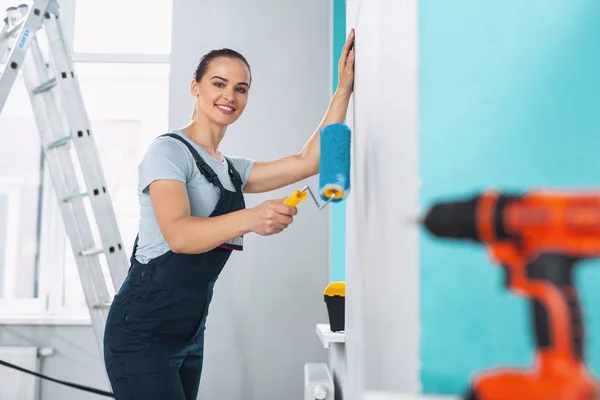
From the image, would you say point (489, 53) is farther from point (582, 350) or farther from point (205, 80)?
point (205, 80)

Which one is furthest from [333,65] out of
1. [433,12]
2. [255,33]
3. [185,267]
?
[433,12]

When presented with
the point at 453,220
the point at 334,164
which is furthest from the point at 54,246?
the point at 453,220

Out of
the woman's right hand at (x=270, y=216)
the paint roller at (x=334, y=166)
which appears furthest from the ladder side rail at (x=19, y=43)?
the paint roller at (x=334, y=166)

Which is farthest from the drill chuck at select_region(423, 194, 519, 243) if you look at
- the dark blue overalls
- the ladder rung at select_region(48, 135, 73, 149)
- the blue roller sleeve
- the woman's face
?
the ladder rung at select_region(48, 135, 73, 149)

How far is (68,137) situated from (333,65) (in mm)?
1256

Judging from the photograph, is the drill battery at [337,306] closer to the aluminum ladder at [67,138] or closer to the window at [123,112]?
the aluminum ladder at [67,138]

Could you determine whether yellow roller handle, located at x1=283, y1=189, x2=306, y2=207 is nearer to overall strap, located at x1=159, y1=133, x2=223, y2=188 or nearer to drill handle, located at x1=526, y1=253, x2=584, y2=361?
overall strap, located at x1=159, y1=133, x2=223, y2=188

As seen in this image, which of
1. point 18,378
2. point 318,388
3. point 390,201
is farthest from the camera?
point 18,378

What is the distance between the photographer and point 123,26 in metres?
3.07

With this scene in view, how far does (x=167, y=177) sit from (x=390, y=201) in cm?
62

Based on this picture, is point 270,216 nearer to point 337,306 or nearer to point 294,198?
point 294,198

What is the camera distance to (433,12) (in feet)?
2.11

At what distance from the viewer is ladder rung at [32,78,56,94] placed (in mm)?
2230

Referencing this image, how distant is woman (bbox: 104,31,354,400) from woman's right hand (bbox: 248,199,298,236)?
51 millimetres
